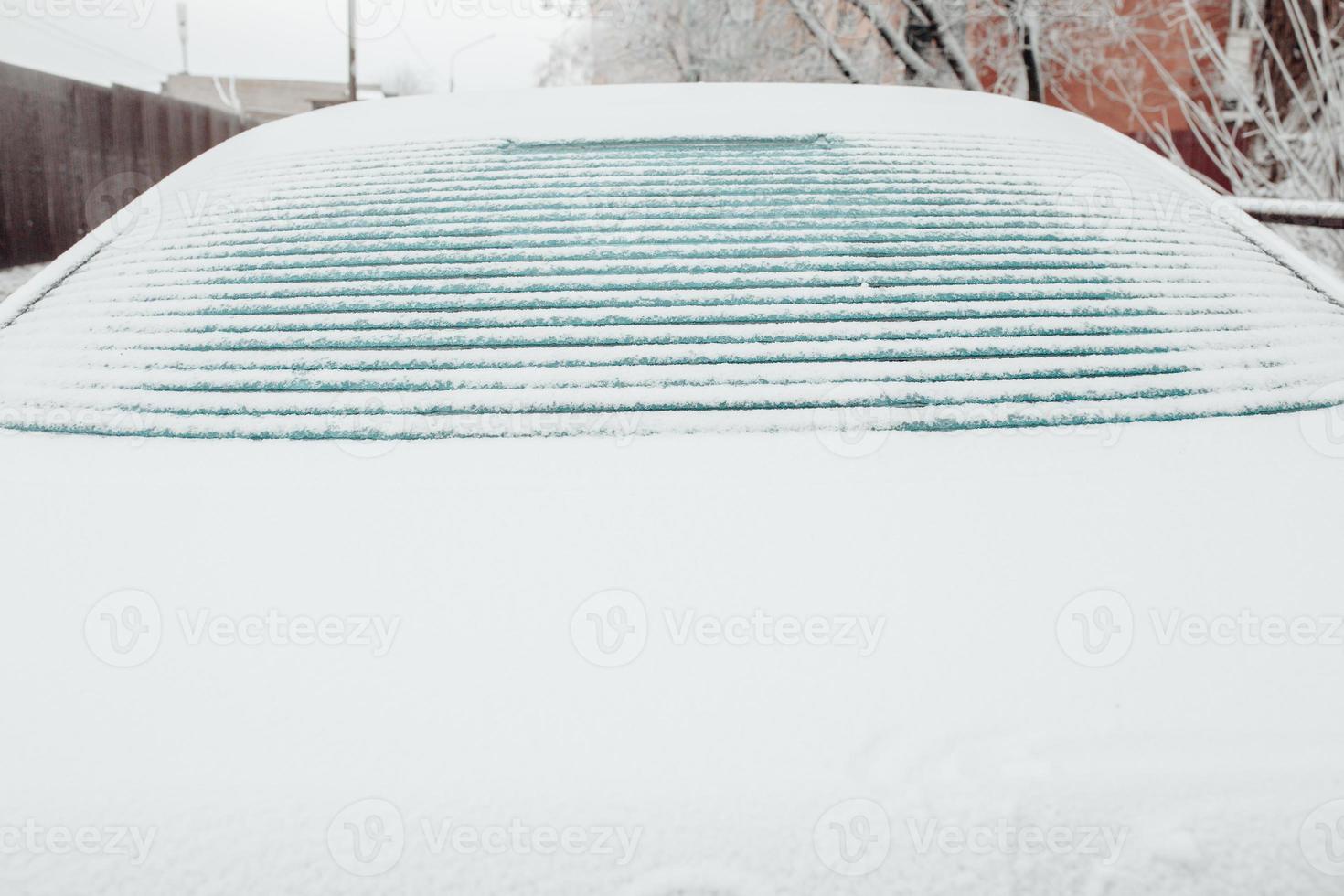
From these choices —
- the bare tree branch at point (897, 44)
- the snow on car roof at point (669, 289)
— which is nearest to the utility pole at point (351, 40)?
the bare tree branch at point (897, 44)

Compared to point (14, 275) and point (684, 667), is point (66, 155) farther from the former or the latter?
point (684, 667)

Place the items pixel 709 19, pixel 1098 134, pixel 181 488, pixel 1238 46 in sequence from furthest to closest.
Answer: pixel 1238 46, pixel 709 19, pixel 1098 134, pixel 181 488

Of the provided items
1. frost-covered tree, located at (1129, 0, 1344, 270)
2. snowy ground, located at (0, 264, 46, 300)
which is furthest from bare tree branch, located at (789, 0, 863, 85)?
snowy ground, located at (0, 264, 46, 300)

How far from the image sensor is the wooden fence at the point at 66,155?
8172mm

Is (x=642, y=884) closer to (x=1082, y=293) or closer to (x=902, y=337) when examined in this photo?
(x=902, y=337)

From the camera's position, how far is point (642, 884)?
537 mm

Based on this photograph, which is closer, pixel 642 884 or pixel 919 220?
pixel 642 884

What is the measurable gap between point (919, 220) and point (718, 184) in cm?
29

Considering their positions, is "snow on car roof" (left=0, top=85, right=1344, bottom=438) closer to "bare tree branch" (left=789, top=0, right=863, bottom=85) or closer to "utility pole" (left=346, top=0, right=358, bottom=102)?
"bare tree branch" (left=789, top=0, right=863, bottom=85)

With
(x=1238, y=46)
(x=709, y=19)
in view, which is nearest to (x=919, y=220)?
(x=709, y=19)

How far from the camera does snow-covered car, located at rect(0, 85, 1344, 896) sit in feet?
1.87

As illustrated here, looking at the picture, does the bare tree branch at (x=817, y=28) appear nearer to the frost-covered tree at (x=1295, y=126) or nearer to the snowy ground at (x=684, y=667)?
the frost-covered tree at (x=1295, y=126)

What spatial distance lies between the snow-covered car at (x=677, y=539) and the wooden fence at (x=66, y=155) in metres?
8.41

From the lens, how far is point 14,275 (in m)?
7.93
